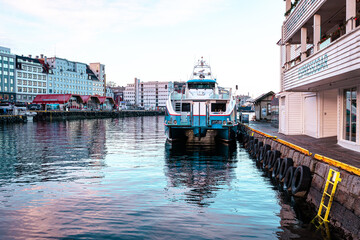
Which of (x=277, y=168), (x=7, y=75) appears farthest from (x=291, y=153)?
(x=7, y=75)

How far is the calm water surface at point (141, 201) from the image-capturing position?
798cm

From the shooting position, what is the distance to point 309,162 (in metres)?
10.5

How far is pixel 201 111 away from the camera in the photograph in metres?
25.5

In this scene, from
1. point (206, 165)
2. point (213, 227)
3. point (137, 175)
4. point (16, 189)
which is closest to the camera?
point (213, 227)

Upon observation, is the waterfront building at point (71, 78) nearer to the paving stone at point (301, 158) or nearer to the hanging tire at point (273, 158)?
the hanging tire at point (273, 158)

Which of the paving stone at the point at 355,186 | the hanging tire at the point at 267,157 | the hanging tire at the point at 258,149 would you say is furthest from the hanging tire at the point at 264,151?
the paving stone at the point at 355,186

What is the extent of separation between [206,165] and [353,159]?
316 inches

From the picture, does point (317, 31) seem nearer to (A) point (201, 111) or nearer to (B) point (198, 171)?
(B) point (198, 171)

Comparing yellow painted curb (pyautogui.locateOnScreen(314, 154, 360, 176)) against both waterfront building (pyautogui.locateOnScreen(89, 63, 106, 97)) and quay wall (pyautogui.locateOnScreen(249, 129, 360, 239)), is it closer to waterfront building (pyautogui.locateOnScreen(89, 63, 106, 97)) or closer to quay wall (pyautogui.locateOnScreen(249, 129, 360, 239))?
quay wall (pyautogui.locateOnScreen(249, 129, 360, 239))

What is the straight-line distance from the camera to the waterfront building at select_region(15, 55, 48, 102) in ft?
369

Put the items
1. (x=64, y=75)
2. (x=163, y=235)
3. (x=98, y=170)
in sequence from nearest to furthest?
1. (x=163, y=235)
2. (x=98, y=170)
3. (x=64, y=75)

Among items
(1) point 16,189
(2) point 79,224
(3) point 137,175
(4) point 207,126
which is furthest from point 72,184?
(4) point 207,126

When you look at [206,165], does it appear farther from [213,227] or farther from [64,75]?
[64,75]

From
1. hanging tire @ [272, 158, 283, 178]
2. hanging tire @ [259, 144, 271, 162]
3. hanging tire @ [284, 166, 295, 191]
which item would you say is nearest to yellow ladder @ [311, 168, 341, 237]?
hanging tire @ [284, 166, 295, 191]
